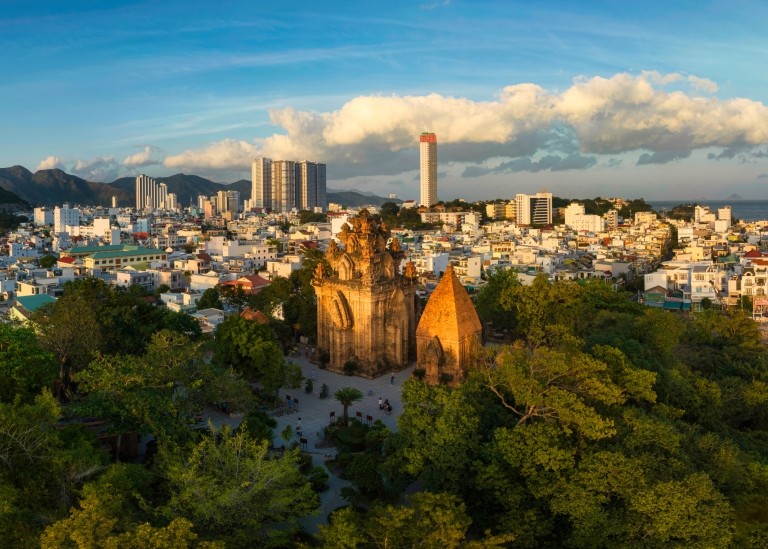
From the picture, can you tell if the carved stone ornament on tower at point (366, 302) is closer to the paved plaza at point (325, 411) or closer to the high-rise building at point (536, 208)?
the paved plaza at point (325, 411)

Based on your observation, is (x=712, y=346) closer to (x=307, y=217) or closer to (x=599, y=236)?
(x=599, y=236)

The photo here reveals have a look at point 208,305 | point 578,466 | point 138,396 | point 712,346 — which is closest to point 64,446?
point 138,396

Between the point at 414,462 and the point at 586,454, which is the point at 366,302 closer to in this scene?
the point at 414,462

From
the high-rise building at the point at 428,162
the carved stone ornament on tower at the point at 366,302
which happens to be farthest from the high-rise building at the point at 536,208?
the carved stone ornament on tower at the point at 366,302

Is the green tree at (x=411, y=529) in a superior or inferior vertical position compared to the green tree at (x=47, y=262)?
inferior

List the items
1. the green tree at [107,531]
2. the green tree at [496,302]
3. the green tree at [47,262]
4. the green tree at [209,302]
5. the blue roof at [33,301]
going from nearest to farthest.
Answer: the green tree at [107,531]
the green tree at [496,302]
the blue roof at [33,301]
the green tree at [209,302]
the green tree at [47,262]
